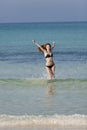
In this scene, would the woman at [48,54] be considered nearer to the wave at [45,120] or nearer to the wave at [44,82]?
the wave at [44,82]

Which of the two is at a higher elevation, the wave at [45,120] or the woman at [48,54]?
the woman at [48,54]

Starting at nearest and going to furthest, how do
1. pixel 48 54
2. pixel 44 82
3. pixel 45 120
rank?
pixel 45 120 < pixel 48 54 < pixel 44 82

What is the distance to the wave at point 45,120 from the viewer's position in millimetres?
8974

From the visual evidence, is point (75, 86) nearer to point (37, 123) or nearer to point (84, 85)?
point (84, 85)

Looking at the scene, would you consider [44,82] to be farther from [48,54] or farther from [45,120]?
[45,120]

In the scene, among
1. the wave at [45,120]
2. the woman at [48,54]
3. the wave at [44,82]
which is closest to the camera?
the wave at [45,120]

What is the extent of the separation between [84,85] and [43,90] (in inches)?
52.9

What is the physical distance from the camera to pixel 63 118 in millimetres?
9297

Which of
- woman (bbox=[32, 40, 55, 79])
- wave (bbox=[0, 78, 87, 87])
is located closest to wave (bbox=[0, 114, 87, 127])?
woman (bbox=[32, 40, 55, 79])

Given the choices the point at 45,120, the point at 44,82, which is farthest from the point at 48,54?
the point at 45,120

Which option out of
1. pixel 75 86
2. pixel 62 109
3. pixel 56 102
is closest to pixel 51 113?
pixel 62 109

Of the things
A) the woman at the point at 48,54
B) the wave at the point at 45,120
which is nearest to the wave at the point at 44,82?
the woman at the point at 48,54

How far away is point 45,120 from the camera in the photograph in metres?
9.22

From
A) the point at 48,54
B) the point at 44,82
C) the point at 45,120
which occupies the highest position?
the point at 48,54
